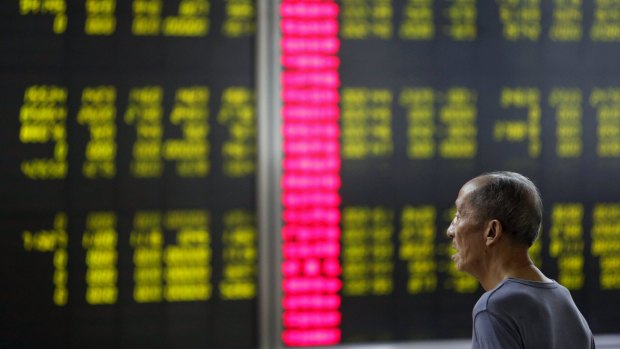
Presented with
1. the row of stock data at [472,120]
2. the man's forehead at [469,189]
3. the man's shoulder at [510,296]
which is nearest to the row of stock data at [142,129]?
the row of stock data at [472,120]

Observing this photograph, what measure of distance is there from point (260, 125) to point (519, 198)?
4.16 ft

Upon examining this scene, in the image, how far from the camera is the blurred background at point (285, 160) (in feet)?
7.99

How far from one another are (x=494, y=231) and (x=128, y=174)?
137 cm

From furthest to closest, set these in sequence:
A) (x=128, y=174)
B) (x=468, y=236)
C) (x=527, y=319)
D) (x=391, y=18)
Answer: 1. (x=391, y=18)
2. (x=128, y=174)
3. (x=468, y=236)
4. (x=527, y=319)

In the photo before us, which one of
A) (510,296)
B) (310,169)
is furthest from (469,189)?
(310,169)

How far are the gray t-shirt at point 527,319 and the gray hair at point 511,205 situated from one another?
0.25ft

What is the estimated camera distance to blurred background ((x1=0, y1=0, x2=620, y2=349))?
2.44 meters

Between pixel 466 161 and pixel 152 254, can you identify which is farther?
pixel 466 161

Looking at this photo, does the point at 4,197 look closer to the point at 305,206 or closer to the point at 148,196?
the point at 148,196

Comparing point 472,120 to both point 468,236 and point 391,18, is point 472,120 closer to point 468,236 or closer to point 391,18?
point 391,18

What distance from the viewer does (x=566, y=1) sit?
2691 millimetres

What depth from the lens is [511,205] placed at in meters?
1.34

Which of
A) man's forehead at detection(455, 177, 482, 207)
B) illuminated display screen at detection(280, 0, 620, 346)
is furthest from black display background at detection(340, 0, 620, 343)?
man's forehead at detection(455, 177, 482, 207)

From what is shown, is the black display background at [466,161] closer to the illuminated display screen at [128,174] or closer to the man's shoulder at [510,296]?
the illuminated display screen at [128,174]
